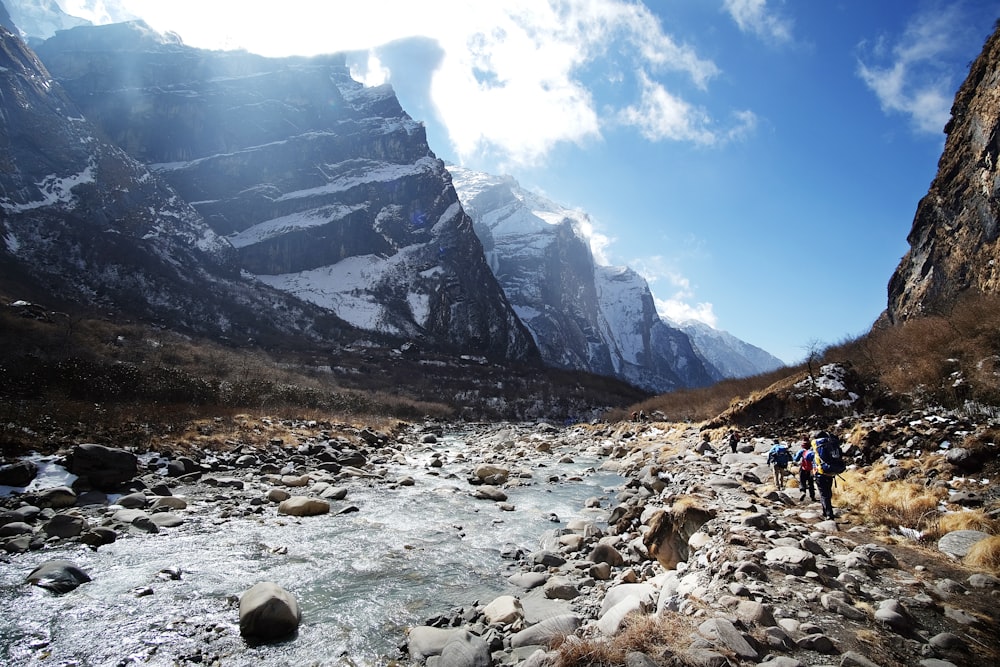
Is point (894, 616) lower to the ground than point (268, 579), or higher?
higher

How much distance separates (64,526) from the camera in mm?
9336

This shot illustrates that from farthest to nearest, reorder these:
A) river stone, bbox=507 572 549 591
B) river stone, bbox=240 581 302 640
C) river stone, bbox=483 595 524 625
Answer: river stone, bbox=507 572 549 591, river stone, bbox=483 595 524 625, river stone, bbox=240 581 302 640

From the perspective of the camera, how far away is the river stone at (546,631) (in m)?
5.81

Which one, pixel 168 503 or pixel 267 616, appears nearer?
pixel 267 616

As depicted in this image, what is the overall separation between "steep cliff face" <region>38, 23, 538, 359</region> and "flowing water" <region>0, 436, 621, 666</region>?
3775 inches

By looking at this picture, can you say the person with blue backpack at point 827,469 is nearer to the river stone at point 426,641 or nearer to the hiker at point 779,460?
the hiker at point 779,460

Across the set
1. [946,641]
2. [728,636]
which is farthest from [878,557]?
[728,636]

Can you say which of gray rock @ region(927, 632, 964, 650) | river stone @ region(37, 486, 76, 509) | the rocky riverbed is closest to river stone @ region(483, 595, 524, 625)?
the rocky riverbed

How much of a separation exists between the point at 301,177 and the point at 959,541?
151 m

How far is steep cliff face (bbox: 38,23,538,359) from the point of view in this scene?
119m

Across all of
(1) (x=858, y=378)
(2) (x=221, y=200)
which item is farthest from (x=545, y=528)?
(2) (x=221, y=200)

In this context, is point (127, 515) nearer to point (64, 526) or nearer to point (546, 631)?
point (64, 526)

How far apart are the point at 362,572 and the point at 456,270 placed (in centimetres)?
12492

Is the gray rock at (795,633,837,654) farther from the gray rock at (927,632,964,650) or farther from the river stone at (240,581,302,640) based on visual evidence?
the river stone at (240,581,302,640)
